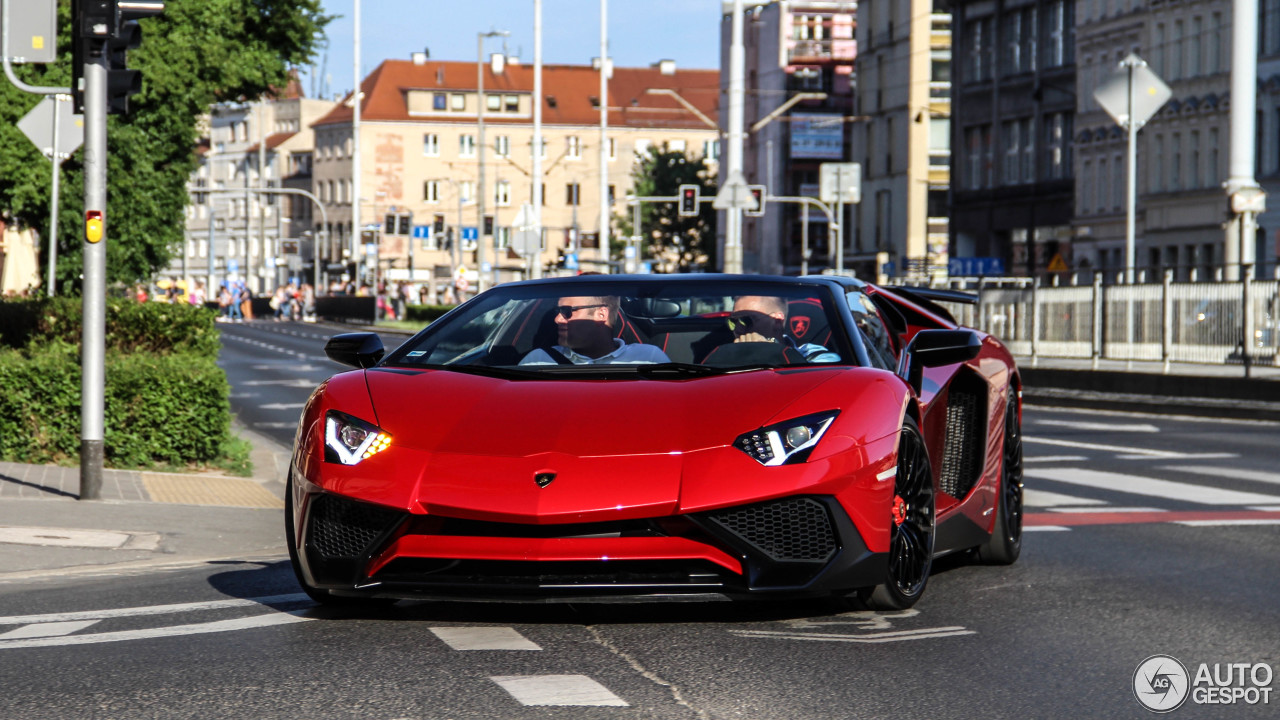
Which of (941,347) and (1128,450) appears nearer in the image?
(941,347)

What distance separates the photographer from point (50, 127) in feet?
63.1

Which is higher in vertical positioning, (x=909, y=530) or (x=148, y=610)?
(x=909, y=530)

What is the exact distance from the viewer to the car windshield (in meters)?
7.23

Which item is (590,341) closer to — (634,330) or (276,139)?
(634,330)

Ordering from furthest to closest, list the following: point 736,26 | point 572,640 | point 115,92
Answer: point 736,26
point 115,92
point 572,640

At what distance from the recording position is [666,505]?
622 cm

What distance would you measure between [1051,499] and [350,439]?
24.0 feet

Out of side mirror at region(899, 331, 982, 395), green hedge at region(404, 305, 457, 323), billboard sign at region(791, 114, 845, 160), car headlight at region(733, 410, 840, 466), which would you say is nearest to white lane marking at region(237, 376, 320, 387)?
side mirror at region(899, 331, 982, 395)

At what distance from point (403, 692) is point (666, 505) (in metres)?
1.06

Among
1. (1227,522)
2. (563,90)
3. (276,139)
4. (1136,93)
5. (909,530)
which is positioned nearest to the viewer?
(909,530)

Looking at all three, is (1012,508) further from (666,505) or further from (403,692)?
(403,692)

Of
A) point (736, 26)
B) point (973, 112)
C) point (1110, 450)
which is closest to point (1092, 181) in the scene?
point (973, 112)

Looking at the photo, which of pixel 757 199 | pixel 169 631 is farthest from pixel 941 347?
pixel 757 199

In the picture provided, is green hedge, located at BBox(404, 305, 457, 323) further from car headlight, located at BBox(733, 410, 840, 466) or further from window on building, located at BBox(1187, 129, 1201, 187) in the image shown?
car headlight, located at BBox(733, 410, 840, 466)
